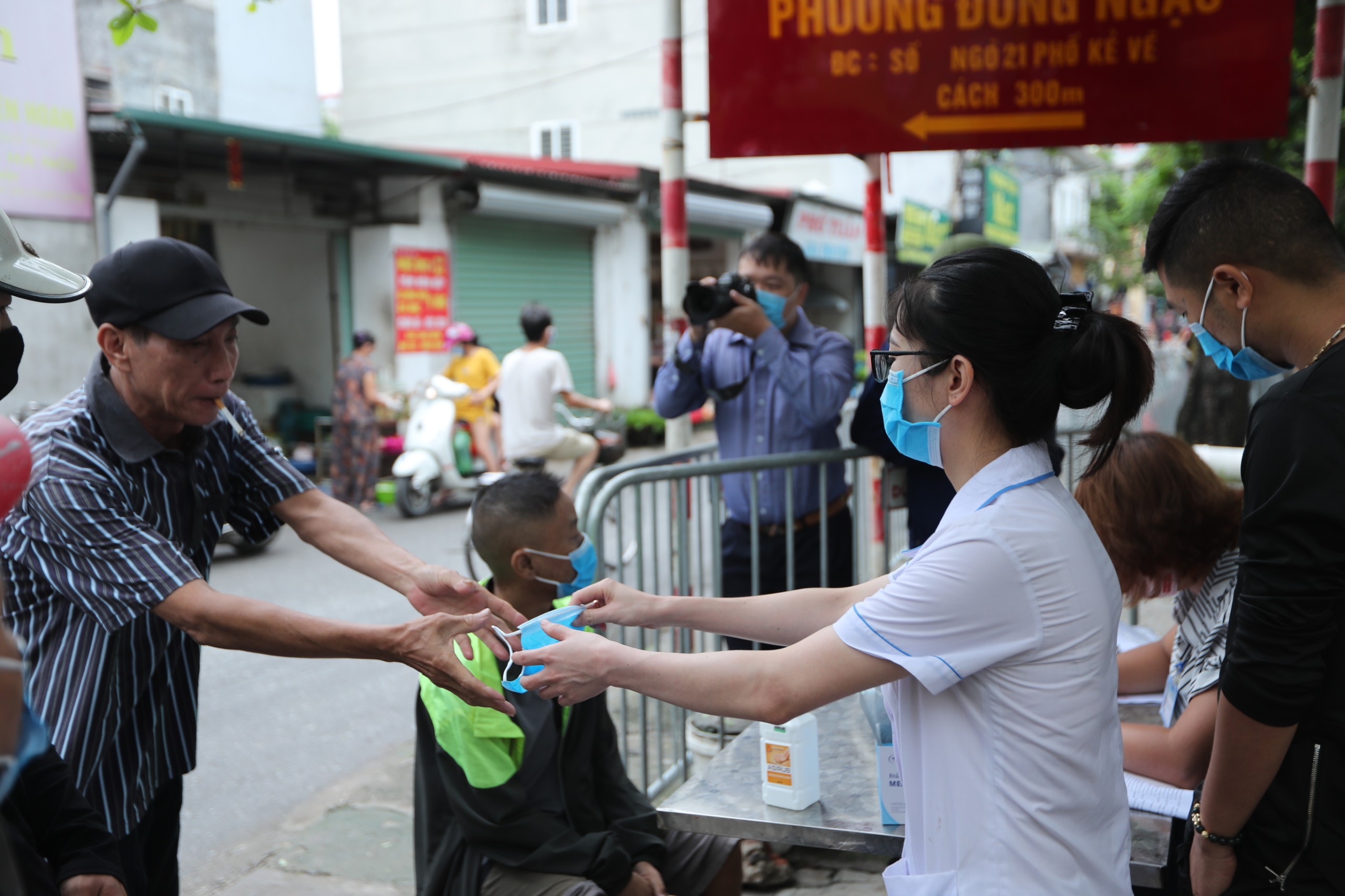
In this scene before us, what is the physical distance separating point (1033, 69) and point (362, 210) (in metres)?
10.7

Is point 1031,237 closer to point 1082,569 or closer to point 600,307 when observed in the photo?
point 600,307

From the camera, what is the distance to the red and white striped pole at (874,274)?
14.1ft

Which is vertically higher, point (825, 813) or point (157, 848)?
point (825, 813)

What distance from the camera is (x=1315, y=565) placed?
1.60 meters

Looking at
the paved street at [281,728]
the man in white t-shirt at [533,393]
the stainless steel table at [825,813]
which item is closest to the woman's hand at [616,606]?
the stainless steel table at [825,813]

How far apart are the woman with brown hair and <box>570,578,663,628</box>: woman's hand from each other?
1.01 m

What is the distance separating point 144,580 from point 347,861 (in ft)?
6.70

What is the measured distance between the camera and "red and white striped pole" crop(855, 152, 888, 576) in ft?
14.1

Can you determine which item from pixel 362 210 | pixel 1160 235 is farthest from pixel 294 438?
pixel 1160 235

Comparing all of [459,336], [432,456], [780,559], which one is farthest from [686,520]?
[459,336]

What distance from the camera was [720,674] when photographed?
1.64 metres

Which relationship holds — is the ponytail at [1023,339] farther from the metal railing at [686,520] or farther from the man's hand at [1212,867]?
the metal railing at [686,520]

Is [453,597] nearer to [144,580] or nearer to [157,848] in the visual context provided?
[144,580]

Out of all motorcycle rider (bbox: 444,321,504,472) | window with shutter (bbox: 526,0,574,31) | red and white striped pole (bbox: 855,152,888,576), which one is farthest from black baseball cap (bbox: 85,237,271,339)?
window with shutter (bbox: 526,0,574,31)
